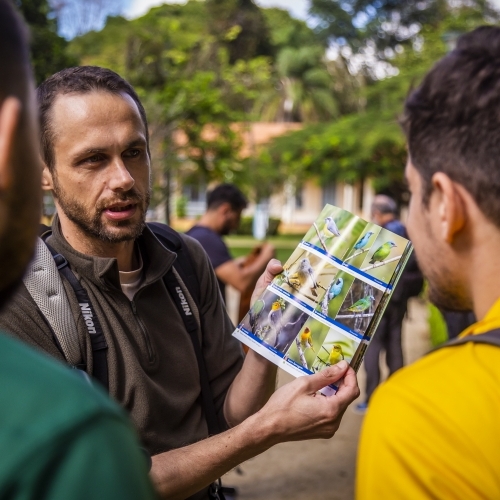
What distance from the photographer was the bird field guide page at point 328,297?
1715mm

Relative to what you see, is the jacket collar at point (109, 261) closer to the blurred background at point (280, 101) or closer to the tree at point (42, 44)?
the blurred background at point (280, 101)

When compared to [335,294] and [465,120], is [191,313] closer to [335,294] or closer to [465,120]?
[335,294]

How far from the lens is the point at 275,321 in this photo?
1.78 meters

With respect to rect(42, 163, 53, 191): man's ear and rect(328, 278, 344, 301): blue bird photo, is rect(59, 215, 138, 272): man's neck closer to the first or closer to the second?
rect(42, 163, 53, 191): man's ear

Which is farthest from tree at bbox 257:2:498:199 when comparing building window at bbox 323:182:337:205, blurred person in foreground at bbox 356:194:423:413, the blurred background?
building window at bbox 323:182:337:205

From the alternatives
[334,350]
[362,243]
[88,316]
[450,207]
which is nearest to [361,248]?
[362,243]

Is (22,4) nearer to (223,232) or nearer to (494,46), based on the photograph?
(223,232)

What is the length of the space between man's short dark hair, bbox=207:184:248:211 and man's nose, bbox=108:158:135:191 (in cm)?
413

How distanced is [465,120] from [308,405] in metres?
0.86

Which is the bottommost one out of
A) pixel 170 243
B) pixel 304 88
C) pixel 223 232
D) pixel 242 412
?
pixel 304 88

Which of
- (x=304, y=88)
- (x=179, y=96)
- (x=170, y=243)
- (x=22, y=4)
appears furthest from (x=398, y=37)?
(x=170, y=243)

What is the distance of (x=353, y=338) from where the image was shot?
171 cm

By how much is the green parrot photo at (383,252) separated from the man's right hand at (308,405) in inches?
11.7

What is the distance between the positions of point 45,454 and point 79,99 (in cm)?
146
